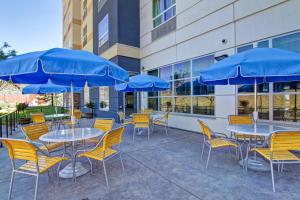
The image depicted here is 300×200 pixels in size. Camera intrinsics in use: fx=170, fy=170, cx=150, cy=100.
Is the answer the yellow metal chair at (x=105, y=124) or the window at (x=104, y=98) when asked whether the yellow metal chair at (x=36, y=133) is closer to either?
the yellow metal chair at (x=105, y=124)

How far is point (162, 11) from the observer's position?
10.3 metres

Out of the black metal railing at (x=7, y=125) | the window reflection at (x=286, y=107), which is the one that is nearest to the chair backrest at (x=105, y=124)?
the black metal railing at (x=7, y=125)

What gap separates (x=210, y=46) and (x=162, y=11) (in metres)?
4.53

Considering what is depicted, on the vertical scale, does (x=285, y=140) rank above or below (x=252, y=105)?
below

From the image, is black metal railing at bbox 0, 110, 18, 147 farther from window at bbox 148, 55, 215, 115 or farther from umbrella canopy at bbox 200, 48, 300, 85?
umbrella canopy at bbox 200, 48, 300, 85

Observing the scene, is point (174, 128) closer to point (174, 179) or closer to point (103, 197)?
point (174, 179)

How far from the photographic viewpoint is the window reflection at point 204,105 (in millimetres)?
7664

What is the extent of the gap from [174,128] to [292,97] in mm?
5394

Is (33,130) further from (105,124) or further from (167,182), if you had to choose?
(167,182)

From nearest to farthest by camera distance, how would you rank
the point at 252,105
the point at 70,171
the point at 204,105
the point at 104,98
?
1. the point at 70,171
2. the point at 252,105
3. the point at 204,105
4. the point at 104,98

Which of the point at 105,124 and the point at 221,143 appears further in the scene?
the point at 105,124

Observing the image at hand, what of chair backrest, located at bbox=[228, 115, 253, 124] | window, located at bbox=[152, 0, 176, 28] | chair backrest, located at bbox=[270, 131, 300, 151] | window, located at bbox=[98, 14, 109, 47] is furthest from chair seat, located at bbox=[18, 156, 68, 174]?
window, located at bbox=[98, 14, 109, 47]

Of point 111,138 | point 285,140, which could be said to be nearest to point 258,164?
point 285,140

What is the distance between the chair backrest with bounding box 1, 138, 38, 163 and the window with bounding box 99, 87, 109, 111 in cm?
998
